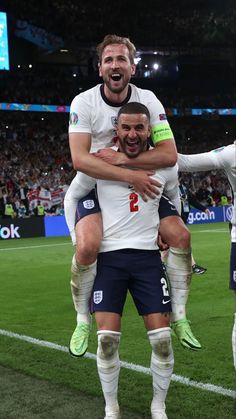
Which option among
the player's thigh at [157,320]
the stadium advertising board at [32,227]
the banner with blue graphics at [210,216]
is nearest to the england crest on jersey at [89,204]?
the player's thigh at [157,320]

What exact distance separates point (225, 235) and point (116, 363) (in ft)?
44.4

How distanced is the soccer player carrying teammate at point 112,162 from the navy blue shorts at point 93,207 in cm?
4

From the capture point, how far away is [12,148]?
88.1 feet

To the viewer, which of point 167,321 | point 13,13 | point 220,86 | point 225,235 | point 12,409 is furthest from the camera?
point 220,86

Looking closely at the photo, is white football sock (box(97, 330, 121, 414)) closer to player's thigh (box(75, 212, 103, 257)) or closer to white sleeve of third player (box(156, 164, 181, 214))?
player's thigh (box(75, 212, 103, 257))

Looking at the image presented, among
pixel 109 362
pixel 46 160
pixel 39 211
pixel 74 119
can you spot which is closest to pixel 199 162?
pixel 74 119

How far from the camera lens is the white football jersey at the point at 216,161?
140 inches

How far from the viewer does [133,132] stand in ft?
10.7

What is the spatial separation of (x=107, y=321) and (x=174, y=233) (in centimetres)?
65

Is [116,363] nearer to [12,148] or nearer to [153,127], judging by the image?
[153,127]

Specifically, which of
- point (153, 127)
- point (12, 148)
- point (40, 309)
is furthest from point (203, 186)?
point (153, 127)

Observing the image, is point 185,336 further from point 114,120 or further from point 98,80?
point 98,80

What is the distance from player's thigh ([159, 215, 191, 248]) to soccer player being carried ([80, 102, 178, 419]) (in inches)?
1.9

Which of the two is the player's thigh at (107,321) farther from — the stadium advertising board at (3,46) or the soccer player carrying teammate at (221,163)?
the stadium advertising board at (3,46)
